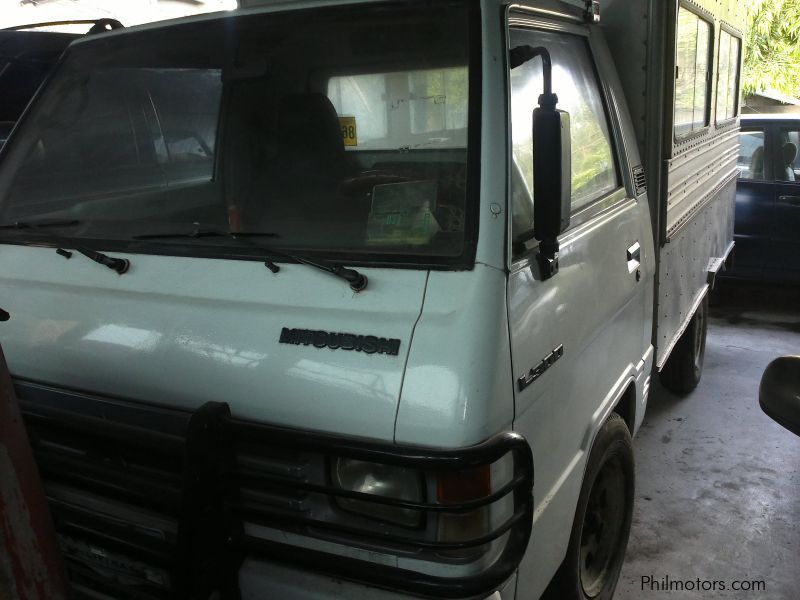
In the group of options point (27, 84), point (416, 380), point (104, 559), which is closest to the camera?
point (416, 380)

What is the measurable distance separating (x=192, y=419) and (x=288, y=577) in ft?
1.52

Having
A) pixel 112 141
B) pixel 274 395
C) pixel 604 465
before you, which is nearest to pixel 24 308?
pixel 112 141

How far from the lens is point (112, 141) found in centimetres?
264

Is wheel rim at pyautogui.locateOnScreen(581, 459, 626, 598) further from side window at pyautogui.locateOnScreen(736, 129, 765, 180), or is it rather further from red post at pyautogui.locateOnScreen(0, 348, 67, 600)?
side window at pyautogui.locateOnScreen(736, 129, 765, 180)

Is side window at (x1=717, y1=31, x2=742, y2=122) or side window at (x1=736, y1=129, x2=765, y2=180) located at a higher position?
side window at (x1=717, y1=31, x2=742, y2=122)

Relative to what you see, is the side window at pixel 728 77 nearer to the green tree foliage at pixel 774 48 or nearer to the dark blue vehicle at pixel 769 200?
the dark blue vehicle at pixel 769 200

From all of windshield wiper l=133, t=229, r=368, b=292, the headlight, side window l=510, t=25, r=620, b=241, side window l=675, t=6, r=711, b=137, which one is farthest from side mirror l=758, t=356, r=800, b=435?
side window l=675, t=6, r=711, b=137

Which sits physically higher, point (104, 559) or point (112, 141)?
point (112, 141)

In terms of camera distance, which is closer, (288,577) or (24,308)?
(288,577)

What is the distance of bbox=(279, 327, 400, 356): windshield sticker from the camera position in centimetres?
175

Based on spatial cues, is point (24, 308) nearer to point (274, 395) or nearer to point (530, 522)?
point (274, 395)

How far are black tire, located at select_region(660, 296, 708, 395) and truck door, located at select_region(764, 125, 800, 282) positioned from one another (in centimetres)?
251

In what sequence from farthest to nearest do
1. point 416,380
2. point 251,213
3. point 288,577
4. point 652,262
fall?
point 652,262
point 251,213
point 288,577
point 416,380
